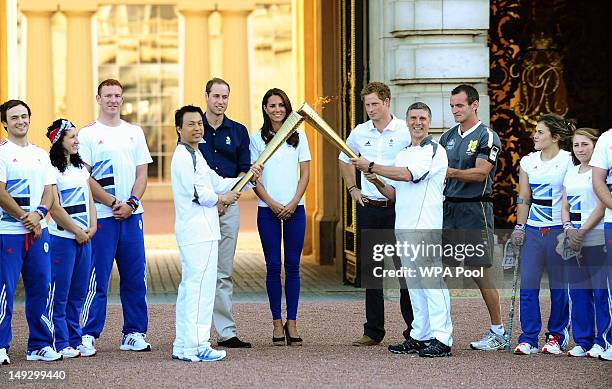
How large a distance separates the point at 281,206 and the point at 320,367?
4.86ft

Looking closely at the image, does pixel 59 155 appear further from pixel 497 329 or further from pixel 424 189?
pixel 497 329

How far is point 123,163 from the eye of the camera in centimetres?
1014

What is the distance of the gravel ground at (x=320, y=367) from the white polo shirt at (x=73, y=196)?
89cm

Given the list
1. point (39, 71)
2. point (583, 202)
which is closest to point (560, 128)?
point (583, 202)

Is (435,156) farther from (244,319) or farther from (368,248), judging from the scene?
(244,319)

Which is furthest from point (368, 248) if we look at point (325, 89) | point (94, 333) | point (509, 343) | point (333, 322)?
point (325, 89)

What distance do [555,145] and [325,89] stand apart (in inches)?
287

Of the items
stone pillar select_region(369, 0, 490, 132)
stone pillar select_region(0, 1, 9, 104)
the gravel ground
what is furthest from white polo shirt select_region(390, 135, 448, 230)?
stone pillar select_region(0, 1, 9, 104)

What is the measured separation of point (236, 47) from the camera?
36594 mm

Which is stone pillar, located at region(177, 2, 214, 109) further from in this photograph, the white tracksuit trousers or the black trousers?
the white tracksuit trousers

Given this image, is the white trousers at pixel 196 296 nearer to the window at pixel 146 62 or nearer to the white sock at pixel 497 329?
the white sock at pixel 497 329

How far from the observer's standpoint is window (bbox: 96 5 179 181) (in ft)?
126

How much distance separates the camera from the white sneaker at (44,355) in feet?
31.1

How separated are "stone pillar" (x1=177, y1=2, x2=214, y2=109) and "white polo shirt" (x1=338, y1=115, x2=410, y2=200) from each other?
26.0 metres
